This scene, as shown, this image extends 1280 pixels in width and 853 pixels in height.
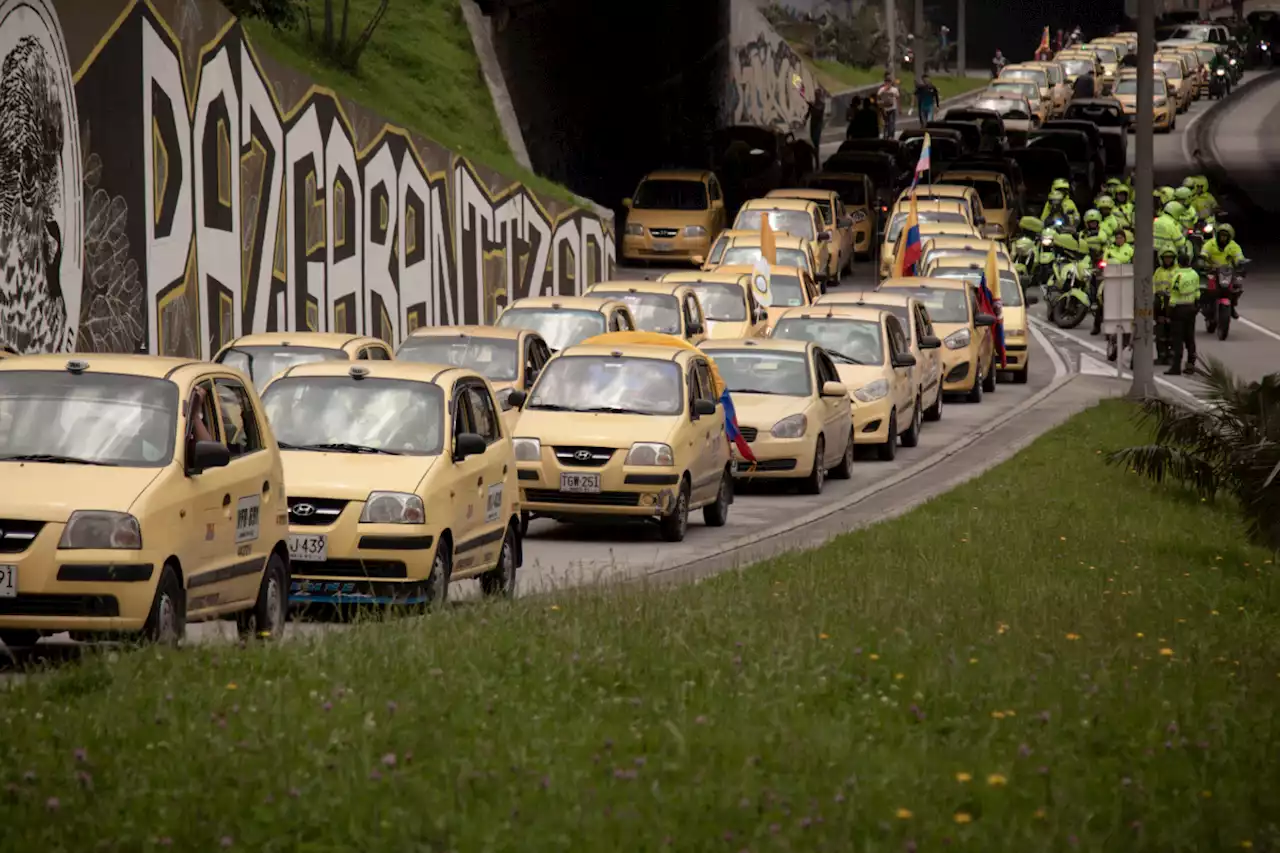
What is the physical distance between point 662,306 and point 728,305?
3591mm

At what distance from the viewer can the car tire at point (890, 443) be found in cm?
2745

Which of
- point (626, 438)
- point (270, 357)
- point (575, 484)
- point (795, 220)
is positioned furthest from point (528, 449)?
point (795, 220)

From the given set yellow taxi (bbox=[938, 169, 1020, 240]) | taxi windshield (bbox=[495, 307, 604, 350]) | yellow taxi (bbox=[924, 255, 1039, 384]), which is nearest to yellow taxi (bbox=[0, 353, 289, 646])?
taxi windshield (bbox=[495, 307, 604, 350])

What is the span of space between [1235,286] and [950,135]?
28580 mm

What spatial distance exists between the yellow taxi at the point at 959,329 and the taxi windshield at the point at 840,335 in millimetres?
5265

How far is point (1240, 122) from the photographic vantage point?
289 ft

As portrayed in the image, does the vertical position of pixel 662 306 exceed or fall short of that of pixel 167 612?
it falls short

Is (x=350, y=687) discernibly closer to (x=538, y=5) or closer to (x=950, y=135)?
(x=538, y=5)

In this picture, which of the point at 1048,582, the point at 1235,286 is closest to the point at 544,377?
the point at 1048,582

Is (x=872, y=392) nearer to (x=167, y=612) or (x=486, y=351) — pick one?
(x=486, y=351)

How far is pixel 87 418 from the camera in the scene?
1269 centimetres

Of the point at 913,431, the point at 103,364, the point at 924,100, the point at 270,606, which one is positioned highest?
the point at 924,100

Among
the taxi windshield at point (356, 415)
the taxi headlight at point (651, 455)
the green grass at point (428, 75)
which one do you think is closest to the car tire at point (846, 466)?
the taxi headlight at point (651, 455)

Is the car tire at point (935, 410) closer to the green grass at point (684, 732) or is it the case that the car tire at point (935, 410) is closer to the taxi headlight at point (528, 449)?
the taxi headlight at point (528, 449)
